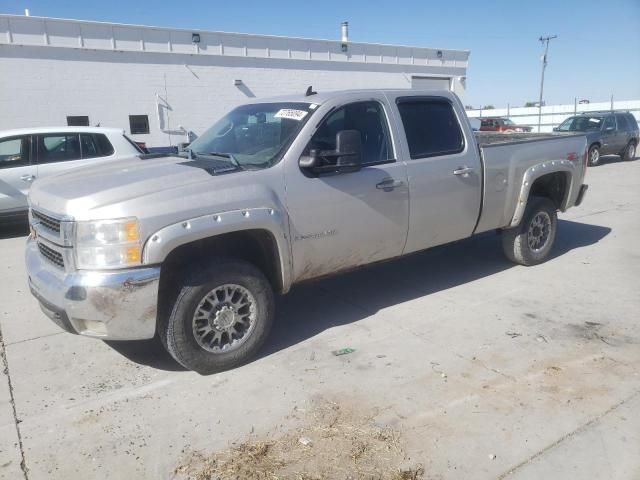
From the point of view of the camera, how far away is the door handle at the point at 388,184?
430 centimetres

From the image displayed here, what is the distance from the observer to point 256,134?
428 cm

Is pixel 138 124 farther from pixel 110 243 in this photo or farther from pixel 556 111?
pixel 556 111

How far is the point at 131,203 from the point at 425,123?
2.86 m

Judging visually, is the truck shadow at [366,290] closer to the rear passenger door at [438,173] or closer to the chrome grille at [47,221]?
the rear passenger door at [438,173]

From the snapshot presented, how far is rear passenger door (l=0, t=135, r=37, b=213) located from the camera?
818cm

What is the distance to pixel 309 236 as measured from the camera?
3.95m

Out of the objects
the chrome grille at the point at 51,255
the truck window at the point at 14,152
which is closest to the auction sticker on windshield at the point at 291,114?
the chrome grille at the point at 51,255

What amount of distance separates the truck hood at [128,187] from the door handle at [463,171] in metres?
2.14

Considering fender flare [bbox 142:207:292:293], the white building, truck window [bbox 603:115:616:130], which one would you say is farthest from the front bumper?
truck window [bbox 603:115:616:130]

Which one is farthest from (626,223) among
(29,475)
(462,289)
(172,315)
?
(29,475)

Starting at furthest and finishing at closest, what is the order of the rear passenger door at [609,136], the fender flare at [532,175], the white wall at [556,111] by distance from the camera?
the white wall at [556,111] → the rear passenger door at [609,136] → the fender flare at [532,175]

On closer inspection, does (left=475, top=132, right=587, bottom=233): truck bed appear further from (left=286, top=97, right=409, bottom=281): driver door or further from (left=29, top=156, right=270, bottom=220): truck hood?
(left=29, top=156, right=270, bottom=220): truck hood

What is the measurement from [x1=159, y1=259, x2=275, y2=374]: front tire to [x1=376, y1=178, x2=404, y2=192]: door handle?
1274mm

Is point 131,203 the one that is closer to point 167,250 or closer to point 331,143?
point 167,250
